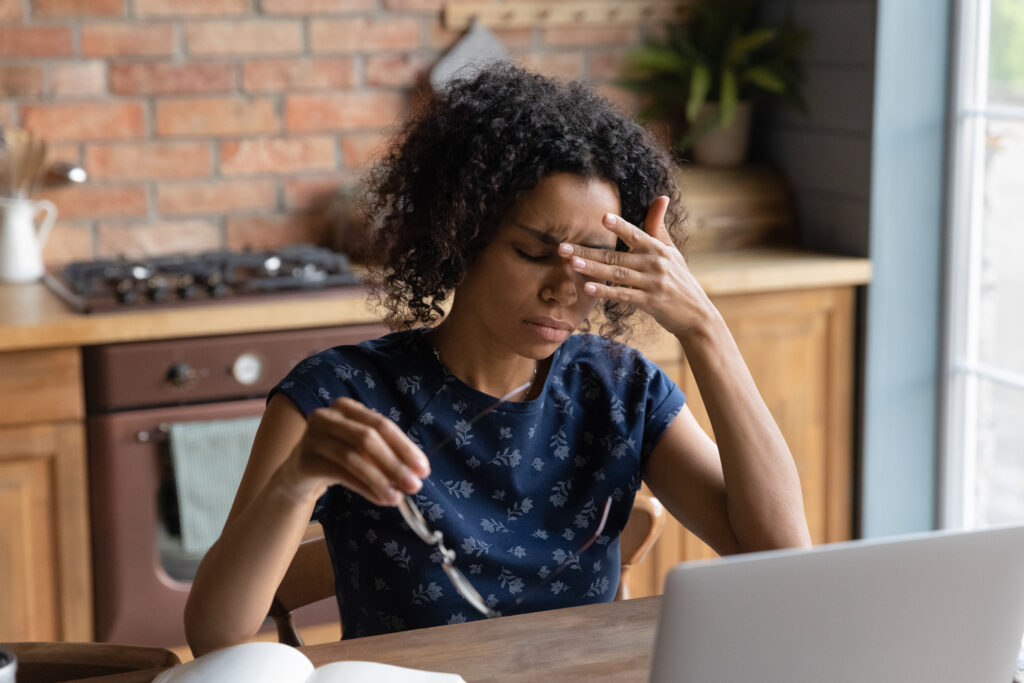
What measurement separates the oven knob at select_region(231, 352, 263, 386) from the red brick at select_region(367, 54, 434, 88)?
0.88 meters

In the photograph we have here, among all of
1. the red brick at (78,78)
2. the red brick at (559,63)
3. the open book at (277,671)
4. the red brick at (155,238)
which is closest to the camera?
the open book at (277,671)

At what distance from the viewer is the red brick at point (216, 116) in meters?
2.77

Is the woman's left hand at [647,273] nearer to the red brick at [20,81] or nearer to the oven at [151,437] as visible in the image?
the oven at [151,437]

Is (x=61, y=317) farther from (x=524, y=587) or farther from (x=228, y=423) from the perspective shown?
(x=524, y=587)

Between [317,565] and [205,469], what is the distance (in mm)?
884

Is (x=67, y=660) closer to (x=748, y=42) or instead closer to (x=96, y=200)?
(x=96, y=200)

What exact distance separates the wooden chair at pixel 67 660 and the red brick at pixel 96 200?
1653 mm

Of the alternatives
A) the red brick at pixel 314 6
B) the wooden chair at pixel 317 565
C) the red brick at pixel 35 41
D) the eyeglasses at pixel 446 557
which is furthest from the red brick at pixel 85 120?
the eyeglasses at pixel 446 557

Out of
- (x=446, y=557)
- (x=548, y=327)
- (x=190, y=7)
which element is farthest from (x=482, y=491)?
(x=190, y=7)

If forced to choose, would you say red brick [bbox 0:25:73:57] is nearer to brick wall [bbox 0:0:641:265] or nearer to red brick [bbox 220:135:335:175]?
brick wall [bbox 0:0:641:265]

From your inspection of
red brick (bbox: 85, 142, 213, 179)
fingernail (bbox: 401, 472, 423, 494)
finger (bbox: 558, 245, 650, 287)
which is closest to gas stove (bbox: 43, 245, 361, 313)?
red brick (bbox: 85, 142, 213, 179)

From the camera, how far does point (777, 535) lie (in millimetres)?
1414

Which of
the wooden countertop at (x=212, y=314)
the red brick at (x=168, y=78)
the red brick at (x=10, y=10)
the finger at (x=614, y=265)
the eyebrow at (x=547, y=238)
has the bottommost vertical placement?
the wooden countertop at (x=212, y=314)

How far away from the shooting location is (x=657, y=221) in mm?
1403
